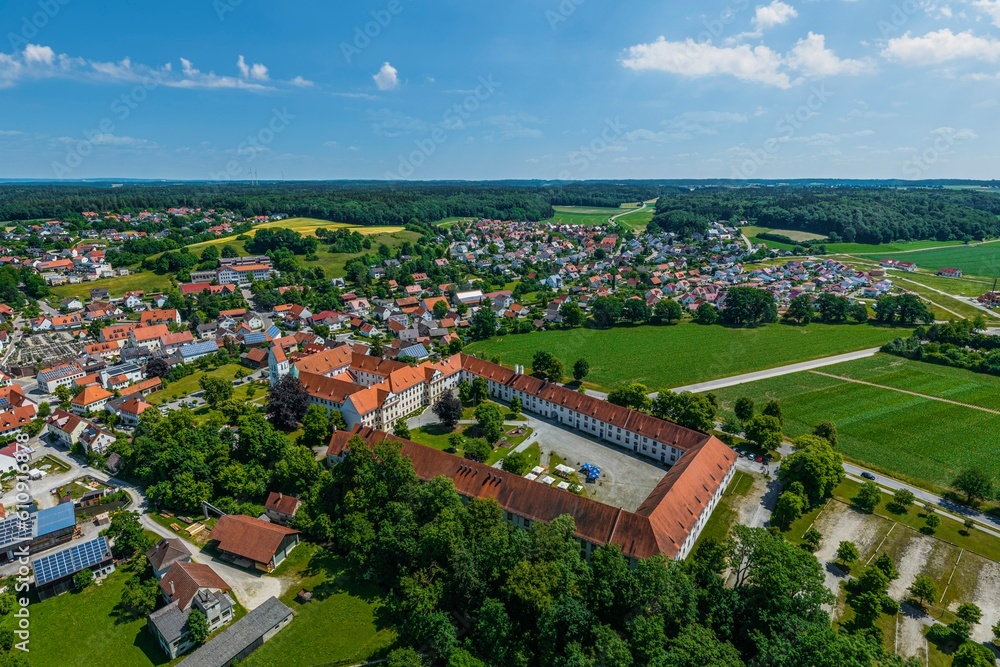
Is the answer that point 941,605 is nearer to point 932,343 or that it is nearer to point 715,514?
point 715,514

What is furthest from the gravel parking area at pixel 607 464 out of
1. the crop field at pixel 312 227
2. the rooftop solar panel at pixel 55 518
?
the crop field at pixel 312 227

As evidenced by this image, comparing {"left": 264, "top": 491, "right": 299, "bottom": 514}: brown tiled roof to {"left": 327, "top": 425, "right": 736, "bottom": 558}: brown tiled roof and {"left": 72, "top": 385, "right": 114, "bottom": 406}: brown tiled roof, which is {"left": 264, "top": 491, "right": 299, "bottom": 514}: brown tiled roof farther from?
{"left": 72, "top": 385, "right": 114, "bottom": 406}: brown tiled roof

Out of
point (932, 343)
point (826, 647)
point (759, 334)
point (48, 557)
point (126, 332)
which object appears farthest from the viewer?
point (759, 334)

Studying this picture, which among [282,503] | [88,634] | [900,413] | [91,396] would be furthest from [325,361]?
[900,413]

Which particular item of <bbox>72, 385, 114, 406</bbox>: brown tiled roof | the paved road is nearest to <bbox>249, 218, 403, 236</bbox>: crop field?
<bbox>72, 385, 114, 406</bbox>: brown tiled roof

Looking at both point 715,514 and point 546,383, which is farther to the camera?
point 546,383

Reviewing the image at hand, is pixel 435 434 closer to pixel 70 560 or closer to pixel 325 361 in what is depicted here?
pixel 325 361

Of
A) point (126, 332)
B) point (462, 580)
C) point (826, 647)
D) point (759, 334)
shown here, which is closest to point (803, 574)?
point (826, 647)
